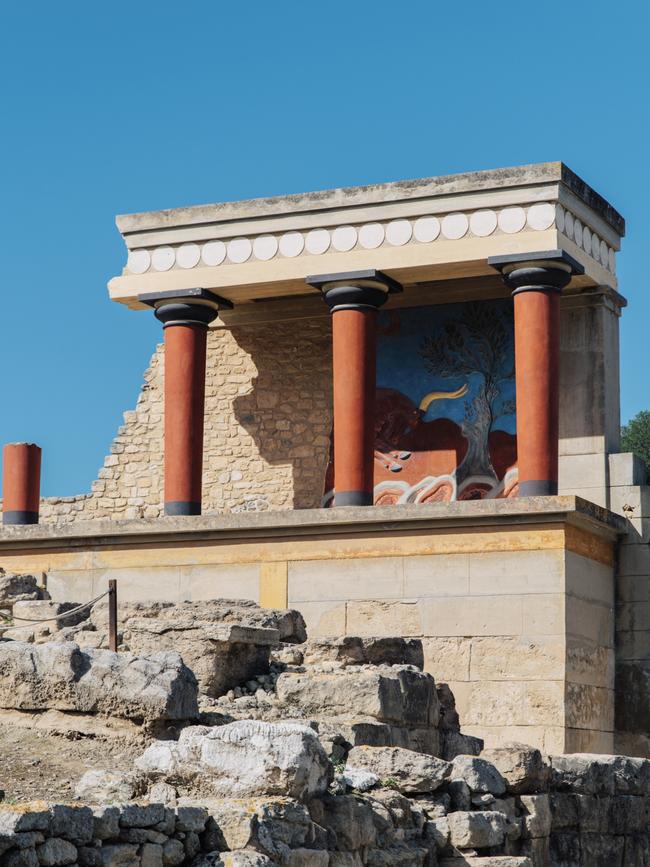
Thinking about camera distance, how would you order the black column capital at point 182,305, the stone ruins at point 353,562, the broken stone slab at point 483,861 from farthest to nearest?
the black column capital at point 182,305 < the broken stone slab at point 483,861 < the stone ruins at point 353,562

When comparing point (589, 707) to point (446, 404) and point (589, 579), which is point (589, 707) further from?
point (446, 404)

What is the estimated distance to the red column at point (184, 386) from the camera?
20094mm

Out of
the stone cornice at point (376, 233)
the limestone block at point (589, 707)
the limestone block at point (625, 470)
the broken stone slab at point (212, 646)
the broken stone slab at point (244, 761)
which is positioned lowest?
the broken stone slab at point (244, 761)

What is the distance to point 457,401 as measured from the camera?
21.5 metres

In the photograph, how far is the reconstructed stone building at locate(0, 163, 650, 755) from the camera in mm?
17422

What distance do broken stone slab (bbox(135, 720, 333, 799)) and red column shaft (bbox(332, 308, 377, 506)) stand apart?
31.3 ft

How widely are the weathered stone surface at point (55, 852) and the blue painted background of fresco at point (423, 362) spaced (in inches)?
546

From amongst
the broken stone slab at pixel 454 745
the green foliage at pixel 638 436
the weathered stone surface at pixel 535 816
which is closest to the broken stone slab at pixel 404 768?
the weathered stone surface at pixel 535 816

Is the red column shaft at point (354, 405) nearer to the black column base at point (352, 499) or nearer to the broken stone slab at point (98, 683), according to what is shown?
the black column base at point (352, 499)

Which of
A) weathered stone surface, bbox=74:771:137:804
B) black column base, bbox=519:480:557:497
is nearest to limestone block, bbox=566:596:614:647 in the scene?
black column base, bbox=519:480:557:497

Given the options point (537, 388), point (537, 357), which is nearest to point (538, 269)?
point (537, 357)

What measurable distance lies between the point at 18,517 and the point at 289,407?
152 inches

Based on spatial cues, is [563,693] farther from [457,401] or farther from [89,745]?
[89,745]

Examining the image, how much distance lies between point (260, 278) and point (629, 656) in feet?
20.6
